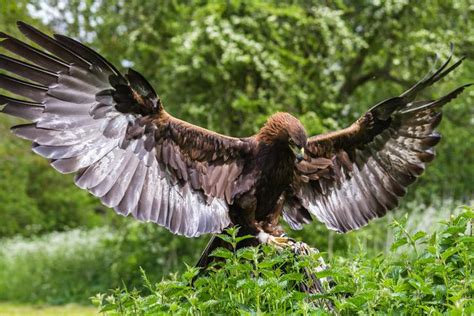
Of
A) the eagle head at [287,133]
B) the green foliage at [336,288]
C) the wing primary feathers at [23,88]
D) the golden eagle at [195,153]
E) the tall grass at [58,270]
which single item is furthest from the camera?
the tall grass at [58,270]

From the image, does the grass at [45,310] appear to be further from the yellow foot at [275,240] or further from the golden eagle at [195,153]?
the yellow foot at [275,240]

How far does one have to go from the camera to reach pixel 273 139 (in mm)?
4469

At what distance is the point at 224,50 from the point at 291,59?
3.96 feet

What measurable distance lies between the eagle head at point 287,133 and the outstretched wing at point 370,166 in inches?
29.3

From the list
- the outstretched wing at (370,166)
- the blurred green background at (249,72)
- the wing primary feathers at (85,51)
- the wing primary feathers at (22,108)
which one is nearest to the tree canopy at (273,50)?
the blurred green background at (249,72)

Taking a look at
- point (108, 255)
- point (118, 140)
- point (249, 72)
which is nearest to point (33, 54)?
point (118, 140)

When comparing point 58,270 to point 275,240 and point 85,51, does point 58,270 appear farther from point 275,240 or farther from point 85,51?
point 85,51

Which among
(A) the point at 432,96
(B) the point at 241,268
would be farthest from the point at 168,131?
(A) the point at 432,96

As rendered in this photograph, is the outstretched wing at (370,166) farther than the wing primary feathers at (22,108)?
Yes

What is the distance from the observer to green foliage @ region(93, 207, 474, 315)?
2.96m

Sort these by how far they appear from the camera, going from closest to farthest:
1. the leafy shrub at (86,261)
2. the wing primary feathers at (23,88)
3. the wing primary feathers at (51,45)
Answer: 1. the wing primary feathers at (51,45)
2. the wing primary feathers at (23,88)
3. the leafy shrub at (86,261)

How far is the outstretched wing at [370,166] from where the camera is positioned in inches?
Answer: 204

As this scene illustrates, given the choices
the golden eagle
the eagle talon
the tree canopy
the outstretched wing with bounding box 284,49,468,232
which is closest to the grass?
the tree canopy

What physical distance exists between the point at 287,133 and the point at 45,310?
28.0 ft
